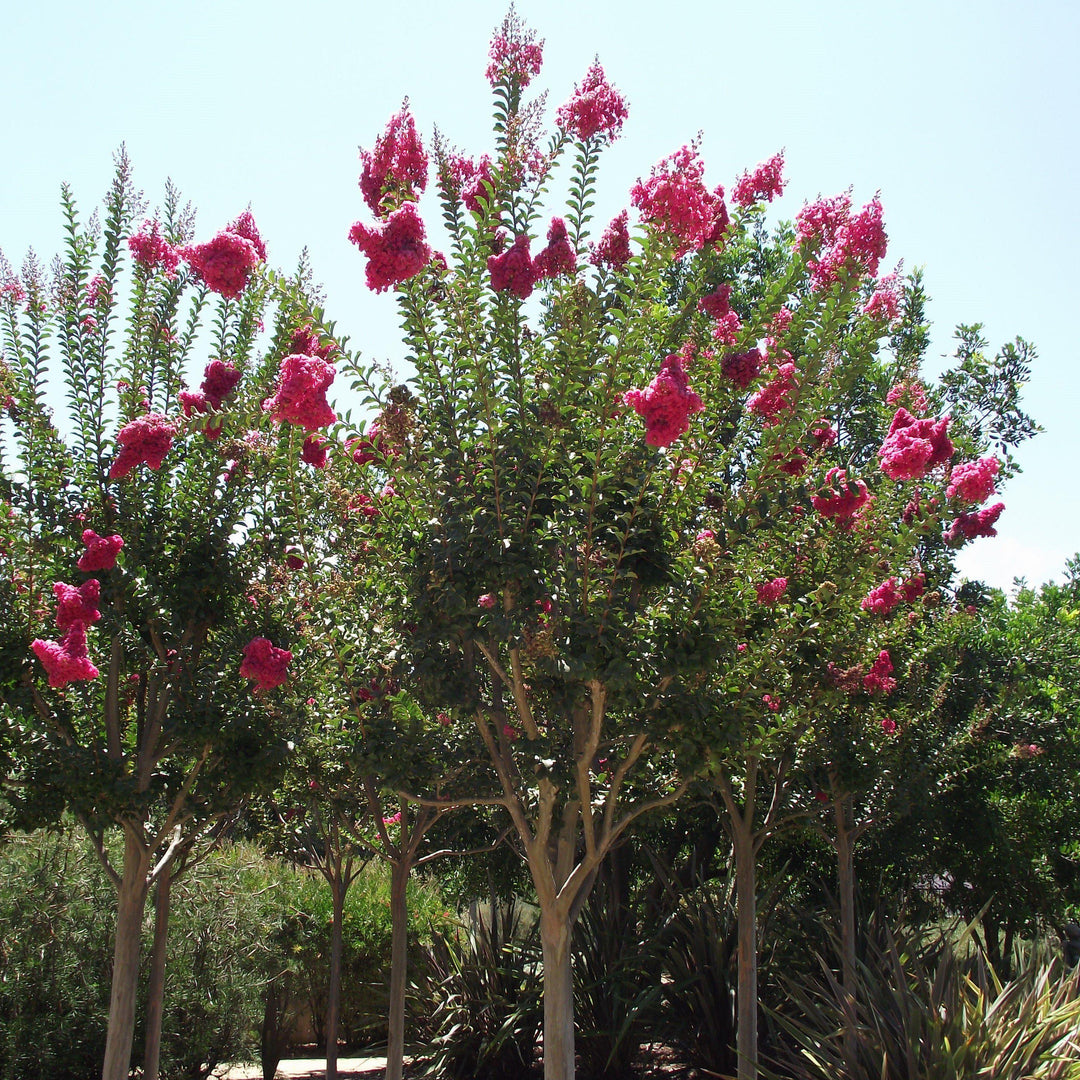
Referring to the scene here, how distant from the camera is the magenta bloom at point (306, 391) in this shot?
3.99 m

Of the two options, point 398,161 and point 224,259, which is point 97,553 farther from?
point 398,161

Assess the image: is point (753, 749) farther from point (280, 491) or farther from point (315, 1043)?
point (315, 1043)

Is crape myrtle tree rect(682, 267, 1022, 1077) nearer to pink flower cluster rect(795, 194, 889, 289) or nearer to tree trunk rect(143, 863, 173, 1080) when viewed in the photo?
pink flower cluster rect(795, 194, 889, 289)

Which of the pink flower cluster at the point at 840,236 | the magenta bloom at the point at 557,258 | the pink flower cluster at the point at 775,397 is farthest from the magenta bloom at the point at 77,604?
the pink flower cluster at the point at 840,236

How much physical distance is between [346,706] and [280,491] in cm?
186

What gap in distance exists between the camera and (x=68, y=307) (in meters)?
5.97

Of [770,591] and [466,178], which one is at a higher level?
[466,178]

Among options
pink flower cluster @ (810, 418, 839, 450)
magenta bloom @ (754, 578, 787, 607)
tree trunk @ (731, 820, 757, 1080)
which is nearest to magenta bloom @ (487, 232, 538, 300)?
pink flower cluster @ (810, 418, 839, 450)

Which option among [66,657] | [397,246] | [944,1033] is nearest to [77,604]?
[66,657]

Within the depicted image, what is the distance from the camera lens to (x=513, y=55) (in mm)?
4324

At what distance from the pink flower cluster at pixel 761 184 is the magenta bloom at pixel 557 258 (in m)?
1.00

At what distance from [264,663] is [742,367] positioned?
2798 mm

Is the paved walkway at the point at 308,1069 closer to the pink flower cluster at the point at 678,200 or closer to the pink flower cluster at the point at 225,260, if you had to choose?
the pink flower cluster at the point at 225,260

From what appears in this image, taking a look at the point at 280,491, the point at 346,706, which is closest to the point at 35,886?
the point at 280,491
